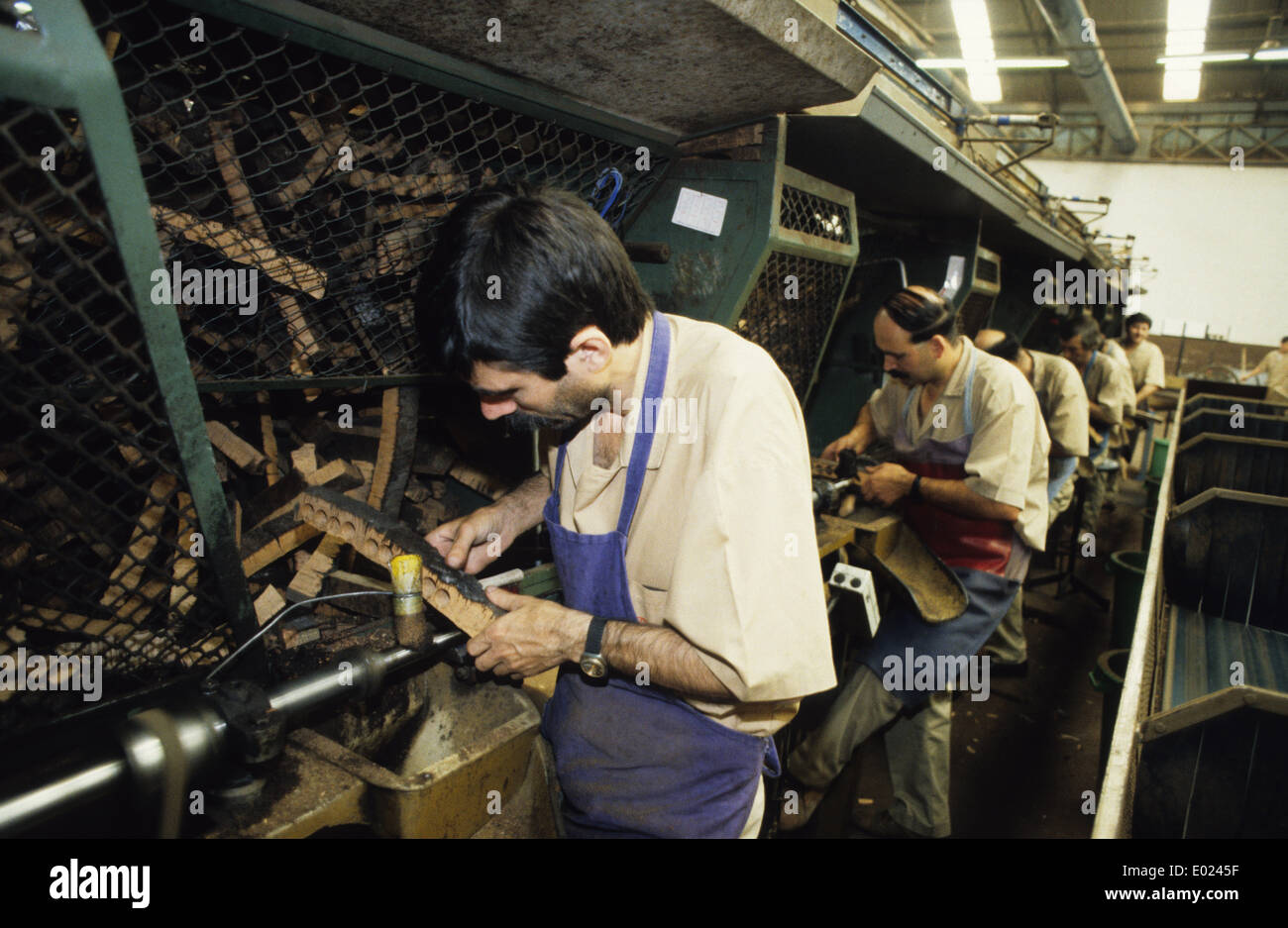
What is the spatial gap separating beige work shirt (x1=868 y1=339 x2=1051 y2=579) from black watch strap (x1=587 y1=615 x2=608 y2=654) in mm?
2185

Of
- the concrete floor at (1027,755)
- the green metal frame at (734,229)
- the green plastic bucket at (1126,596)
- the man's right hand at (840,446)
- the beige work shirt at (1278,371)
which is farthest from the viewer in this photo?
the beige work shirt at (1278,371)

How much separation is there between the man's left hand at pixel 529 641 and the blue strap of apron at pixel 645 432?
0.24m

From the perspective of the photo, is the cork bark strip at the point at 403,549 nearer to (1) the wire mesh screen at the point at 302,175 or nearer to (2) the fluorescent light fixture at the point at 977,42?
(1) the wire mesh screen at the point at 302,175

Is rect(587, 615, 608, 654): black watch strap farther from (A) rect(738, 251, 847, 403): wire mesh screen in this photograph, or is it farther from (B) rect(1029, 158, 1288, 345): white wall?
→ (B) rect(1029, 158, 1288, 345): white wall

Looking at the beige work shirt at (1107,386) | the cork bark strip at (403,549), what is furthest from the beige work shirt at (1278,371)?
the cork bark strip at (403,549)

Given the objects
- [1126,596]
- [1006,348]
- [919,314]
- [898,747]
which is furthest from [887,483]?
[1126,596]

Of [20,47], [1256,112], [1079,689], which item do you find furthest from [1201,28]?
[20,47]

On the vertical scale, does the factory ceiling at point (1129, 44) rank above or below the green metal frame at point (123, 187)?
above

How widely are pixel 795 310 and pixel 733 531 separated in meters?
2.10

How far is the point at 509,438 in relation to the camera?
2.97 meters

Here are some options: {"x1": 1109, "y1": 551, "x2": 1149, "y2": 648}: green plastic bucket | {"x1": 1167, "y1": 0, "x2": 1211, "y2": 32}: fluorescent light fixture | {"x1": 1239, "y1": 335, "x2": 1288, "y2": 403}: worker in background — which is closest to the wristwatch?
{"x1": 1109, "y1": 551, "x2": 1149, "y2": 648}: green plastic bucket
